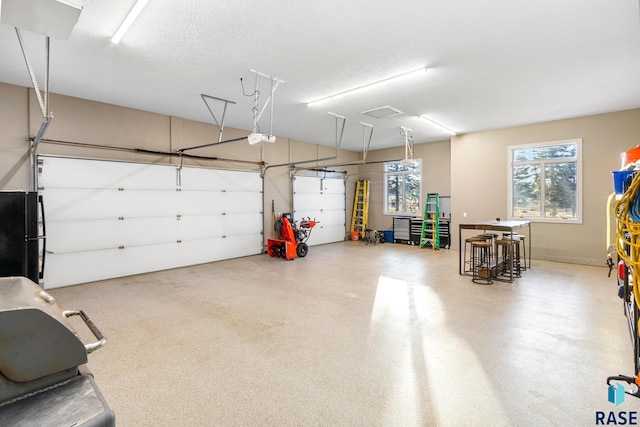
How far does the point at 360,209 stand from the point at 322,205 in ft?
5.97

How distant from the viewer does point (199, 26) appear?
10.3 ft

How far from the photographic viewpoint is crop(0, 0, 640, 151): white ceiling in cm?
290

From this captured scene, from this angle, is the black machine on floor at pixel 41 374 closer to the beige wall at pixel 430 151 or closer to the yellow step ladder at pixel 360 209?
the beige wall at pixel 430 151

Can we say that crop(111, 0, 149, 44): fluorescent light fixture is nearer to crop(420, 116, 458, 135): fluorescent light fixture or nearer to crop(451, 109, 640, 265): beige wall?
crop(420, 116, 458, 135): fluorescent light fixture

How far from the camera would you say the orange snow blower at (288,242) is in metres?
7.38

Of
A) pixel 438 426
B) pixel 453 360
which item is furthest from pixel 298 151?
pixel 438 426

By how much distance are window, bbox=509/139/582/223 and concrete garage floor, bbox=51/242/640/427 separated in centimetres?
208

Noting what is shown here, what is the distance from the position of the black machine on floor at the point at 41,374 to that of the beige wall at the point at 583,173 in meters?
8.34

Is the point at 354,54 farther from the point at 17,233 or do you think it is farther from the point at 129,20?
the point at 17,233

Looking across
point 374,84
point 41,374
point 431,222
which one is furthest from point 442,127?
point 41,374

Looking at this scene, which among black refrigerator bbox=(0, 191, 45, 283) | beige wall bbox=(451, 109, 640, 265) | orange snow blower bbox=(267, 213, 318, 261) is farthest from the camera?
orange snow blower bbox=(267, 213, 318, 261)

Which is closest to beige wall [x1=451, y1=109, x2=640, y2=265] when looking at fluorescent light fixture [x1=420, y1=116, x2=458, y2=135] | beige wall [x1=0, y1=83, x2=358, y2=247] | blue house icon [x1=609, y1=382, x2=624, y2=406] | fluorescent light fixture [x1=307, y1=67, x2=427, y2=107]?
fluorescent light fixture [x1=420, y1=116, x2=458, y2=135]

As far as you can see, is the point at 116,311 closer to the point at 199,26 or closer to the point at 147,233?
the point at 147,233

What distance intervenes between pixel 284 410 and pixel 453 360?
1548 millimetres
